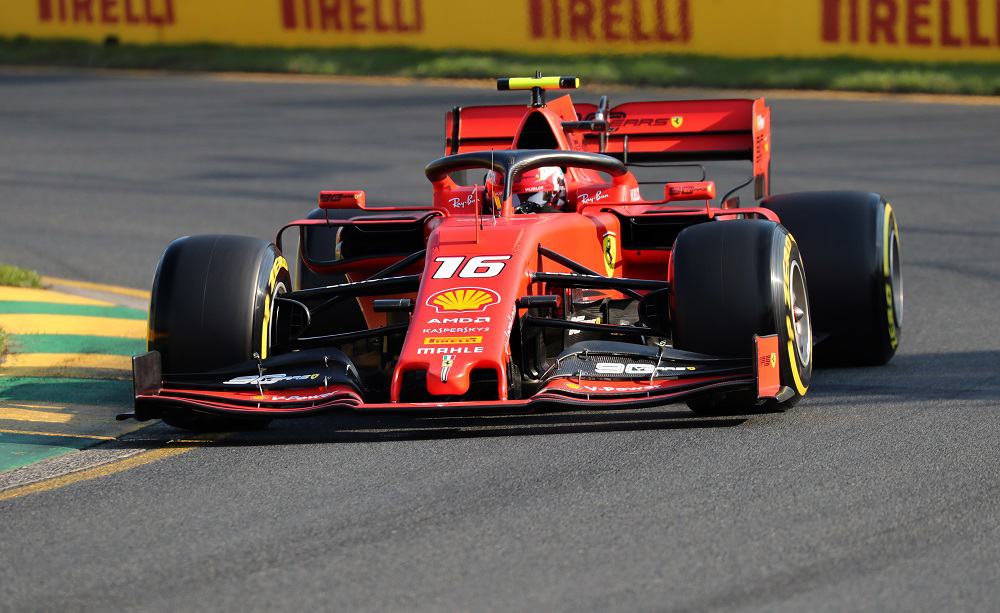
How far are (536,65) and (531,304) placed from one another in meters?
17.1

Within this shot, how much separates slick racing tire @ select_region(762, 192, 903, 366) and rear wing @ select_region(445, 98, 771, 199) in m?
1.24

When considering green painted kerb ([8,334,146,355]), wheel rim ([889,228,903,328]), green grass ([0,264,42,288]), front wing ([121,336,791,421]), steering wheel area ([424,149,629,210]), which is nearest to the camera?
front wing ([121,336,791,421])

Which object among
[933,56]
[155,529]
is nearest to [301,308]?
[155,529]

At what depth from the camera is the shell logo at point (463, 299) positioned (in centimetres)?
629

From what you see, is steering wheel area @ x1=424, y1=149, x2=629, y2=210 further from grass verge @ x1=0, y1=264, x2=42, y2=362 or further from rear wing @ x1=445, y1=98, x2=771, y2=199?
grass verge @ x1=0, y1=264, x2=42, y2=362

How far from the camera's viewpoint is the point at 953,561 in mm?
4504

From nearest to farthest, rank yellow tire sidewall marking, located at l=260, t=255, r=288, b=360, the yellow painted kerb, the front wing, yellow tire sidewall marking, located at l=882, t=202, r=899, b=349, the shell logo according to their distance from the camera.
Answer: the front wing < the shell logo < yellow tire sidewall marking, located at l=260, t=255, r=288, b=360 < yellow tire sidewall marking, located at l=882, t=202, r=899, b=349 < the yellow painted kerb

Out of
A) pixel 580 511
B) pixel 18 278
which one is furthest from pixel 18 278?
pixel 580 511

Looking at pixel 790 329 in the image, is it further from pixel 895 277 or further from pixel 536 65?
pixel 536 65

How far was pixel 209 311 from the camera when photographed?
257 inches

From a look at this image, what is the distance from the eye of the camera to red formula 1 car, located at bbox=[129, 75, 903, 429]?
6.07 metres

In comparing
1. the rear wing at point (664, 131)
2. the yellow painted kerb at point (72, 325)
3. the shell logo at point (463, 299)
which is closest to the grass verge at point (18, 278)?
the yellow painted kerb at point (72, 325)

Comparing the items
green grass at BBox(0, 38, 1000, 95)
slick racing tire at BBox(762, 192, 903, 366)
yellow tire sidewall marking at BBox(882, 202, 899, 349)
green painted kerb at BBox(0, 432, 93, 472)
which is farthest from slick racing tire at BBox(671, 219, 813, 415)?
green grass at BBox(0, 38, 1000, 95)

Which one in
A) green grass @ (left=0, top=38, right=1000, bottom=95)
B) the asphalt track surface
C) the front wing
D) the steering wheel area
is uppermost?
green grass @ (left=0, top=38, right=1000, bottom=95)
